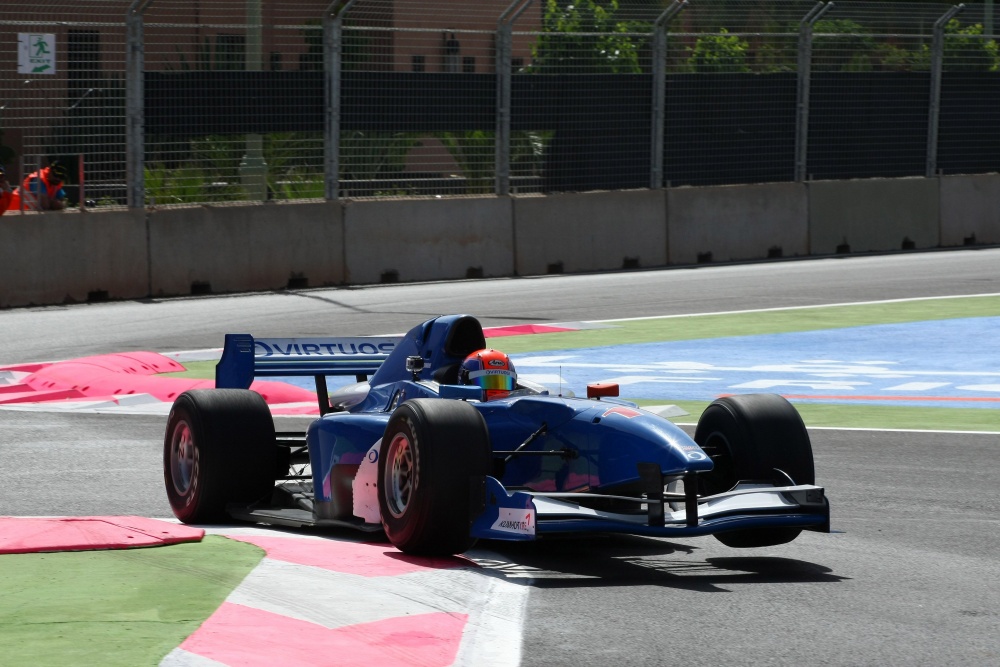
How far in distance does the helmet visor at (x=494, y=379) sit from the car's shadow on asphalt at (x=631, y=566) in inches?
29.6

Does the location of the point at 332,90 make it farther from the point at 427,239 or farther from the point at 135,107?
the point at 135,107

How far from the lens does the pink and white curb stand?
5.33m

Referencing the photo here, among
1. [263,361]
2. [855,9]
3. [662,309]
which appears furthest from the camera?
[855,9]

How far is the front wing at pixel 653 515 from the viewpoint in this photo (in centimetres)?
684

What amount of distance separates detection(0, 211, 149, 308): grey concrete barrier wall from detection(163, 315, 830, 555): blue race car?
10.4 m

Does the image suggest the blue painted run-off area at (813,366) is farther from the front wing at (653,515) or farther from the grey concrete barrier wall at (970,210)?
the grey concrete barrier wall at (970,210)

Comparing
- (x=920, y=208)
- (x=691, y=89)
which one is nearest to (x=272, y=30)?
(x=691, y=89)

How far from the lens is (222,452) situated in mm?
8172

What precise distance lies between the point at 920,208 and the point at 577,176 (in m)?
6.65

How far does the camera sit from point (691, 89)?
2462 cm

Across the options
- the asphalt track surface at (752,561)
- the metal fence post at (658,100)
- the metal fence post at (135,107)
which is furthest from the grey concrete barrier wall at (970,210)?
the metal fence post at (135,107)

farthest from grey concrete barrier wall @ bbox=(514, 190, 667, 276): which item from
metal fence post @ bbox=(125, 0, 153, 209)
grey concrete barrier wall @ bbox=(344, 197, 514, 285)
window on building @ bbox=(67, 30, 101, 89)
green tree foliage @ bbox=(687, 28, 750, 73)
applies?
window on building @ bbox=(67, 30, 101, 89)

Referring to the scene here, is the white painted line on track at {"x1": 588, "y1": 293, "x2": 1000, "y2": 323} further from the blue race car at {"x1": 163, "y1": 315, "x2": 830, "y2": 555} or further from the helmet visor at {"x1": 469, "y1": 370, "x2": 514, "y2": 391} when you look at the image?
the helmet visor at {"x1": 469, "y1": 370, "x2": 514, "y2": 391}

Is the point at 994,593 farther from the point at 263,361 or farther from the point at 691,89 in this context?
the point at 691,89
